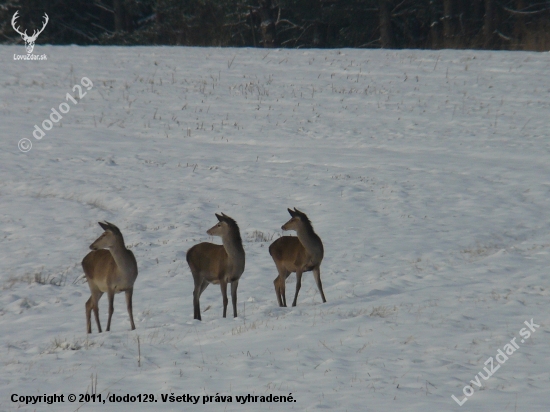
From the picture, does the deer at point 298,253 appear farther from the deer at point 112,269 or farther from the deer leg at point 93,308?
the deer leg at point 93,308

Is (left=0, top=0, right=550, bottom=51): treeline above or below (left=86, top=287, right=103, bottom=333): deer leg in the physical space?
above

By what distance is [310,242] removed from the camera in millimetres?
10508

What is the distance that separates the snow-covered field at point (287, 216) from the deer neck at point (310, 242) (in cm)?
67

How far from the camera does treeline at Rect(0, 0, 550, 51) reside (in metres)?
43.1

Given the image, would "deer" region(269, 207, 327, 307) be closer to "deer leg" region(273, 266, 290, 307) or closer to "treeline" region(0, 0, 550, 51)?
"deer leg" region(273, 266, 290, 307)

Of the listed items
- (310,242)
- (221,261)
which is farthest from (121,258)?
(310,242)

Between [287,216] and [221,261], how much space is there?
5730mm

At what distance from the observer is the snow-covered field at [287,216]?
7.63m
